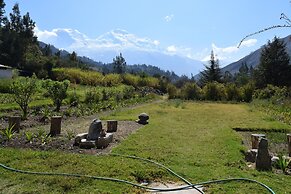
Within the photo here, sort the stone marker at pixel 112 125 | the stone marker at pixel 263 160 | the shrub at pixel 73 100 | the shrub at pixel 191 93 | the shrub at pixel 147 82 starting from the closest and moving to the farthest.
→ the stone marker at pixel 263 160
the stone marker at pixel 112 125
the shrub at pixel 73 100
the shrub at pixel 191 93
the shrub at pixel 147 82

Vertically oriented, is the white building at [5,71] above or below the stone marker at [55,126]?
above

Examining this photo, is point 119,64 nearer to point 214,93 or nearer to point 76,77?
point 76,77

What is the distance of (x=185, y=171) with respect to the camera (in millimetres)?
6422

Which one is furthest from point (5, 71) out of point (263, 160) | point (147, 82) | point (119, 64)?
point (119, 64)

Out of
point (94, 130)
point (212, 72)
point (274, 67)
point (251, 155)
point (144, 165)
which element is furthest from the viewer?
point (212, 72)

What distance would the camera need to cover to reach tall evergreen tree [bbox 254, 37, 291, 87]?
3774cm

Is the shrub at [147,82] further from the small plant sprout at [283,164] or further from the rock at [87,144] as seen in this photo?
the small plant sprout at [283,164]

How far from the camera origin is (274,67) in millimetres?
38125

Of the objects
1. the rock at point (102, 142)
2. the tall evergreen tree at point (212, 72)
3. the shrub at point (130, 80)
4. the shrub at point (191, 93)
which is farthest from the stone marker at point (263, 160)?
the tall evergreen tree at point (212, 72)

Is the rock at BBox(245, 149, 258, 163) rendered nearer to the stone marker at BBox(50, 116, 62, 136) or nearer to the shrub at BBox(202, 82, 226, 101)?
the stone marker at BBox(50, 116, 62, 136)

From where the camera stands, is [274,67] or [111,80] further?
[274,67]

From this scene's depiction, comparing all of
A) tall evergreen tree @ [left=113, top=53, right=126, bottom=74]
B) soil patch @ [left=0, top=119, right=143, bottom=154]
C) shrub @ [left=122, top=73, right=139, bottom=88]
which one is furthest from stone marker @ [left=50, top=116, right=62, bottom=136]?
tall evergreen tree @ [left=113, top=53, right=126, bottom=74]

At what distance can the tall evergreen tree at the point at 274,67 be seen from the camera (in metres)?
37.7

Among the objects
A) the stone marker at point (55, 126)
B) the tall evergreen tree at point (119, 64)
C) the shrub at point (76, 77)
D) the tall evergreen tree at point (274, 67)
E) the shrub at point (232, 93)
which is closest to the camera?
the stone marker at point (55, 126)
